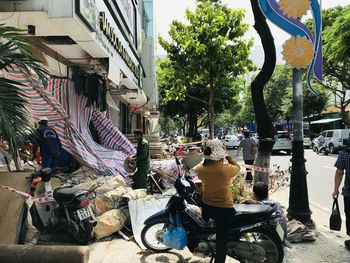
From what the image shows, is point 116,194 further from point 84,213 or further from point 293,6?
point 293,6

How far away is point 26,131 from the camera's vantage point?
4531 millimetres

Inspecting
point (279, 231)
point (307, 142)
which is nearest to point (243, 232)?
point (279, 231)

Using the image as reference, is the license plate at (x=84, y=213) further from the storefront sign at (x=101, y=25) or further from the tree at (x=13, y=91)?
the storefront sign at (x=101, y=25)

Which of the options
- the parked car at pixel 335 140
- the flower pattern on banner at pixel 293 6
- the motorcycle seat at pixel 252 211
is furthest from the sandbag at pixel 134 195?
the parked car at pixel 335 140

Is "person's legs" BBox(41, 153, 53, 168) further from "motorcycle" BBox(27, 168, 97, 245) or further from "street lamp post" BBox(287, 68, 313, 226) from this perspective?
"street lamp post" BBox(287, 68, 313, 226)

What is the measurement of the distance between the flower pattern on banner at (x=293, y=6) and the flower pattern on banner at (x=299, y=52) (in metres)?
0.42

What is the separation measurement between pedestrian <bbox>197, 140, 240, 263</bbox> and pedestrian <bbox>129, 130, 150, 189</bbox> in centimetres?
385

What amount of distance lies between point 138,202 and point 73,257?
3.10 m

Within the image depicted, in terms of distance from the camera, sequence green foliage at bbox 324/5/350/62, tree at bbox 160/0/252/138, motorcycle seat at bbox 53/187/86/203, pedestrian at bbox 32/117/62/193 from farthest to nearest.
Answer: tree at bbox 160/0/252/138
green foliage at bbox 324/5/350/62
pedestrian at bbox 32/117/62/193
motorcycle seat at bbox 53/187/86/203

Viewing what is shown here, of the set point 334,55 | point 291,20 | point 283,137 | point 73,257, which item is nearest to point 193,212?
point 73,257

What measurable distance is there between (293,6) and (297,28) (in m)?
0.37

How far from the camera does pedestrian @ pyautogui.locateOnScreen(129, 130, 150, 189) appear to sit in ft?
26.9

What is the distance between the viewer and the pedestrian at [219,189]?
436 centimetres

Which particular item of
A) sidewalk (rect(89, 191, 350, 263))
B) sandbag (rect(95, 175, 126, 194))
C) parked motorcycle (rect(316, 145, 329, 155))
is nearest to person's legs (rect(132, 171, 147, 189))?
sandbag (rect(95, 175, 126, 194))
